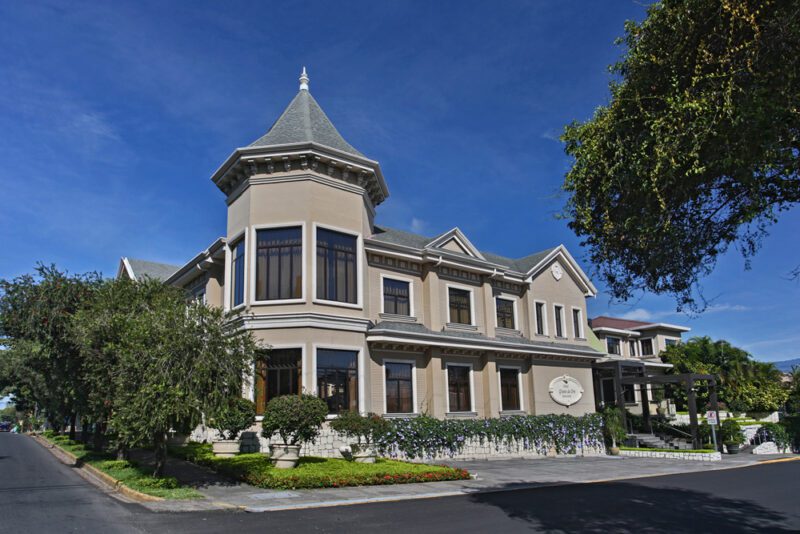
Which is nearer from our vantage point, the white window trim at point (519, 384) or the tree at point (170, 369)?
the tree at point (170, 369)

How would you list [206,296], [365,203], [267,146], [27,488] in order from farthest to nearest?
1. [206,296]
2. [365,203]
3. [267,146]
4. [27,488]

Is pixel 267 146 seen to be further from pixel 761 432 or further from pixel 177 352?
pixel 761 432

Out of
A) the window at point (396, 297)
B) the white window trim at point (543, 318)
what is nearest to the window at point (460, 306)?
the window at point (396, 297)

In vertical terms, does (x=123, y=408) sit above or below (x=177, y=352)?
below

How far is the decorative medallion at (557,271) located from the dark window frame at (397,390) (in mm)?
12243

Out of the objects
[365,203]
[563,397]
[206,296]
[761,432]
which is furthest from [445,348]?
[761,432]

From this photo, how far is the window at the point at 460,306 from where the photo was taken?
26562mm

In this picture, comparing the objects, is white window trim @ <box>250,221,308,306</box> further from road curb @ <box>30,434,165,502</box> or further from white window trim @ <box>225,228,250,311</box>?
road curb @ <box>30,434,165,502</box>

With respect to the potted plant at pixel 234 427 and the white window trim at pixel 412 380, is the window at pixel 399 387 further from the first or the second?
the potted plant at pixel 234 427

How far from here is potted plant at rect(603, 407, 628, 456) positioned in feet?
96.2

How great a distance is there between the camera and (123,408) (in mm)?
13867

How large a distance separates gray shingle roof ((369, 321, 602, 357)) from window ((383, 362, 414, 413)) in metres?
1.48

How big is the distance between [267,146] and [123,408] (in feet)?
35.0

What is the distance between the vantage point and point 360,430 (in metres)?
18.8
